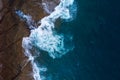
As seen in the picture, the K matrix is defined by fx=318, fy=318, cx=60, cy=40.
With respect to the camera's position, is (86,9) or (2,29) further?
(86,9)

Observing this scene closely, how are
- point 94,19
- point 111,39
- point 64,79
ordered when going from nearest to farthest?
point 64,79, point 111,39, point 94,19

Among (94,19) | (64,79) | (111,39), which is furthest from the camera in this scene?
(94,19)

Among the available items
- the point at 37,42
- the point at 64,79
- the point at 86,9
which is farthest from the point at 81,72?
the point at 86,9

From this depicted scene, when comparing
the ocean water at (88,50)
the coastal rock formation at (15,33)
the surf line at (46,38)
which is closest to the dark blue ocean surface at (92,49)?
the ocean water at (88,50)

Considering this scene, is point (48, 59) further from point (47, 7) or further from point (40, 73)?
point (47, 7)

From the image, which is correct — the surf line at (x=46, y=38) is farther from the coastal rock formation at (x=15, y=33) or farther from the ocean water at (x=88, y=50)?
the coastal rock formation at (x=15, y=33)

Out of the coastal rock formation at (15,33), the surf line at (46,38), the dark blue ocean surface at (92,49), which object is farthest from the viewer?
the surf line at (46,38)

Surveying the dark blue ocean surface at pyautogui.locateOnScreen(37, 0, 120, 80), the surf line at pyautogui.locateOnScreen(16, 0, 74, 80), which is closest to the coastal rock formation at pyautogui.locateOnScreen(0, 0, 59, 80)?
the surf line at pyautogui.locateOnScreen(16, 0, 74, 80)
